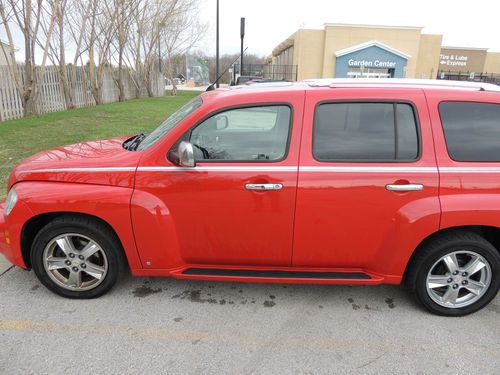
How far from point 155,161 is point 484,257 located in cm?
261

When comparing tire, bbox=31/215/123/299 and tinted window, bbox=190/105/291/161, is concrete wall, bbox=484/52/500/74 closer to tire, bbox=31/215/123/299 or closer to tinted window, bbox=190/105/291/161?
tinted window, bbox=190/105/291/161

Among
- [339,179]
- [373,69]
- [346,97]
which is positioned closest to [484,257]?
[339,179]

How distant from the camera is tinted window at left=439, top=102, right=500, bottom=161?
291 centimetres

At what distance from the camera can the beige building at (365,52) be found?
37.5 meters

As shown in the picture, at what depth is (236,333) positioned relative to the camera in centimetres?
289

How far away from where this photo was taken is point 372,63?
1470 inches

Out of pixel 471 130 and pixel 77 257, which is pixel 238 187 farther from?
pixel 471 130

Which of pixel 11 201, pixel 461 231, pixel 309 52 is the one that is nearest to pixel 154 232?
pixel 11 201

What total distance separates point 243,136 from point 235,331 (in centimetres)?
148

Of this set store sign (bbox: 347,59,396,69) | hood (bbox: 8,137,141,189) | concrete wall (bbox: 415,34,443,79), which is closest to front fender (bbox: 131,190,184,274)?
hood (bbox: 8,137,141,189)

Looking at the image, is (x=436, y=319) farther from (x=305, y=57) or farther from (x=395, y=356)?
(x=305, y=57)

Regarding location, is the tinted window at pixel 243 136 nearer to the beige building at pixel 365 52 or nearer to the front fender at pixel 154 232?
the front fender at pixel 154 232

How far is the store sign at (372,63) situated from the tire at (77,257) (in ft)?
124

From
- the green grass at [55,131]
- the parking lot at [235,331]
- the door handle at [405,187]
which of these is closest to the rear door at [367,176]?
the door handle at [405,187]
